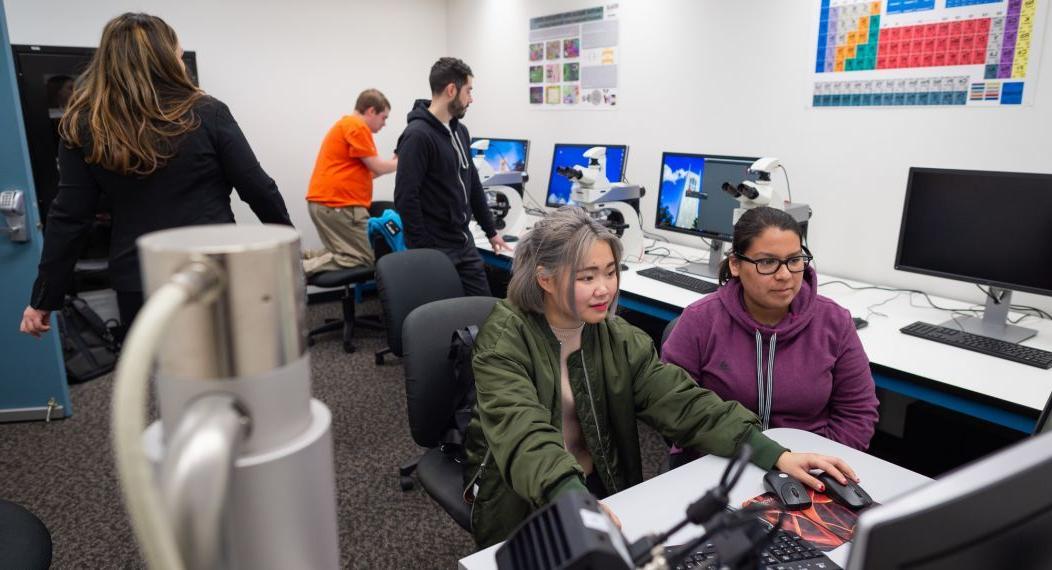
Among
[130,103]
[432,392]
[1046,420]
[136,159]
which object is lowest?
[432,392]

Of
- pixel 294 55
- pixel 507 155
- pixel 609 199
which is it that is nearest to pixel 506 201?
pixel 507 155

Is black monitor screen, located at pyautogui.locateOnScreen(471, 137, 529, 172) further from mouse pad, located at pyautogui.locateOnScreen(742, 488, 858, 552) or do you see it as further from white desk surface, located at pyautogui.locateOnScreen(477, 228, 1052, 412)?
mouse pad, located at pyautogui.locateOnScreen(742, 488, 858, 552)

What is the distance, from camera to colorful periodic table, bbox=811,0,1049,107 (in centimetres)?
228

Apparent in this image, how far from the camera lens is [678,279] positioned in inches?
110

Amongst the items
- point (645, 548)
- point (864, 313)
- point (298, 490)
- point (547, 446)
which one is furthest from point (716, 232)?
point (298, 490)

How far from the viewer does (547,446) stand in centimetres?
127

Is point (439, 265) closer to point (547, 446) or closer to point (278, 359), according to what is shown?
point (547, 446)

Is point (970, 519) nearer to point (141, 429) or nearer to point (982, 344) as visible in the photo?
point (141, 429)

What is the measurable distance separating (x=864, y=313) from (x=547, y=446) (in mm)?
1597

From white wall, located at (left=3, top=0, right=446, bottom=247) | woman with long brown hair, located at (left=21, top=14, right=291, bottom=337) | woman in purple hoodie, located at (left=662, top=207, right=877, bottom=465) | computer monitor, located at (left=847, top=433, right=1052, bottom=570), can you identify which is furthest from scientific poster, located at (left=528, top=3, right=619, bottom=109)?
computer monitor, located at (left=847, top=433, right=1052, bottom=570)

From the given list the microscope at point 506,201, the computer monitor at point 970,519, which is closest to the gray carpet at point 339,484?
the microscope at point 506,201

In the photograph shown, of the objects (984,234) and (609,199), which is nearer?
(984,234)

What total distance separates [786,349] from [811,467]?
0.41 meters

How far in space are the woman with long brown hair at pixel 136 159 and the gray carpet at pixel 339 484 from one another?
0.70m
